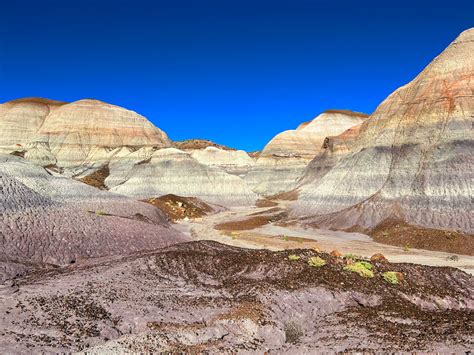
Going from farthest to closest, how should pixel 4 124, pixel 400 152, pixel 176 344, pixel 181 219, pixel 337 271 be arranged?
pixel 4 124, pixel 181 219, pixel 400 152, pixel 337 271, pixel 176 344

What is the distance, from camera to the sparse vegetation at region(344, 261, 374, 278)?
16750 mm

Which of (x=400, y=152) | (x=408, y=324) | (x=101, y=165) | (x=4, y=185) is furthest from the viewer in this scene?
(x=101, y=165)

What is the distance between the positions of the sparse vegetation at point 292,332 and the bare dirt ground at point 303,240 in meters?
14.7

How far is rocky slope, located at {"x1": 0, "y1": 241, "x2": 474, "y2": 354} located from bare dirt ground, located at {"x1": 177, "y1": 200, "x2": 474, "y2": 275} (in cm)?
968

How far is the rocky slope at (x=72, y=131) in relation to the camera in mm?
114312

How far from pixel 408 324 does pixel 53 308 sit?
10.8m

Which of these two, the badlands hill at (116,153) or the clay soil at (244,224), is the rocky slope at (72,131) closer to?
the badlands hill at (116,153)

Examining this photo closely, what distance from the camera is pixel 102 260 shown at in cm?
2070

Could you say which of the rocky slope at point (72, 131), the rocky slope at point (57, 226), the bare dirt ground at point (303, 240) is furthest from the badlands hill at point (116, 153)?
the rocky slope at point (57, 226)

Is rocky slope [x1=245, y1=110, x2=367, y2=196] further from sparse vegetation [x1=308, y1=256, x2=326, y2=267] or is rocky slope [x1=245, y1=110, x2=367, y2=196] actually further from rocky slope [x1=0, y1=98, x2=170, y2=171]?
sparse vegetation [x1=308, y1=256, x2=326, y2=267]

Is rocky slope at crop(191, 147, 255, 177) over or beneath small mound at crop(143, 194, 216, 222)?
over

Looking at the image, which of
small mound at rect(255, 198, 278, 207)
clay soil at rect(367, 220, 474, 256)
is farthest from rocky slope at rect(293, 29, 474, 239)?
small mound at rect(255, 198, 278, 207)

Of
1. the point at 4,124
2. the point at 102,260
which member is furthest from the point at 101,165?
the point at 102,260

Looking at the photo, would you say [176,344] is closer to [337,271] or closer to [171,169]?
[337,271]
